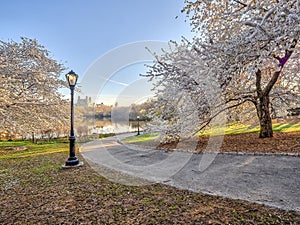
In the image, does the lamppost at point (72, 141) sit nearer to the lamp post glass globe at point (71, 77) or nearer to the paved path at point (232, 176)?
the lamp post glass globe at point (71, 77)

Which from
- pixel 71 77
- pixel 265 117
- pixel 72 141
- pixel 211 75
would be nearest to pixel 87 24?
pixel 71 77

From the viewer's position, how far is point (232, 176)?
12.6ft

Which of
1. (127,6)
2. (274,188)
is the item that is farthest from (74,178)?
(127,6)

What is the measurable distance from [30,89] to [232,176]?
31.5 feet

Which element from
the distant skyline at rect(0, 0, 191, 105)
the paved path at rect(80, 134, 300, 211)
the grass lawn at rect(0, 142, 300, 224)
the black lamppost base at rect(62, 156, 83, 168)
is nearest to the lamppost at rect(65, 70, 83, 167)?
the black lamppost base at rect(62, 156, 83, 168)

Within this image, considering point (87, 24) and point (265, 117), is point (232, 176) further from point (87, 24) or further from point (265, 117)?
point (87, 24)

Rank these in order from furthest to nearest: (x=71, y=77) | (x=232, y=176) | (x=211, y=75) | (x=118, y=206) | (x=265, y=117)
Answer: (x=265, y=117) < (x=71, y=77) < (x=211, y=75) < (x=232, y=176) < (x=118, y=206)

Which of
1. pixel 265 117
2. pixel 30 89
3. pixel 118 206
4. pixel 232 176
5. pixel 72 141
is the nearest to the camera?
pixel 118 206

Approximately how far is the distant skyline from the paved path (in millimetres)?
4855

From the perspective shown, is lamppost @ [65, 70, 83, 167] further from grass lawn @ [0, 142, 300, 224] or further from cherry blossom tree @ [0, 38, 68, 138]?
cherry blossom tree @ [0, 38, 68, 138]

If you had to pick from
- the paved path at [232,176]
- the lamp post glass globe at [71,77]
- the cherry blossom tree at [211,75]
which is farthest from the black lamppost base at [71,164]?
the cherry blossom tree at [211,75]

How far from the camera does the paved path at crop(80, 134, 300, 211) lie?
2.82 meters

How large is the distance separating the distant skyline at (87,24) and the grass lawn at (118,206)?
5.13 metres

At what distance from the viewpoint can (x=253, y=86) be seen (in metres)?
8.04
